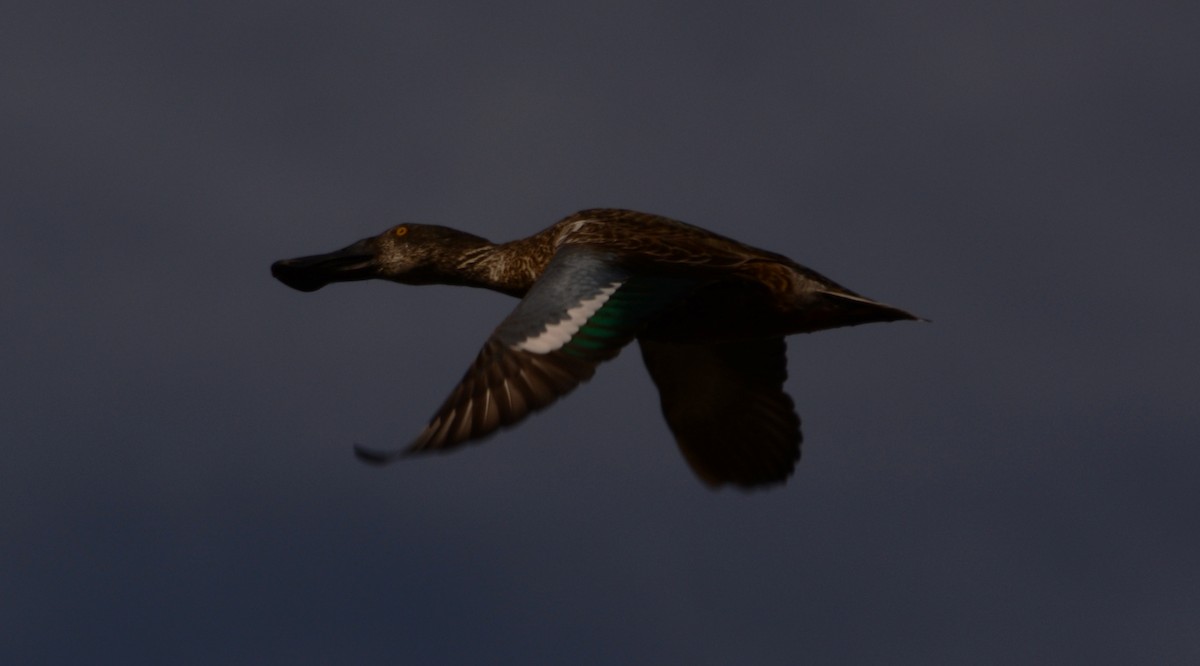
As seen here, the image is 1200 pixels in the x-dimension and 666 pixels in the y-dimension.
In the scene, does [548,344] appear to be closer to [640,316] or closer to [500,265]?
[640,316]

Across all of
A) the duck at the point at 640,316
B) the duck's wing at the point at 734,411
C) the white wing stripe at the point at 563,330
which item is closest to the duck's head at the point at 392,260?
the duck at the point at 640,316

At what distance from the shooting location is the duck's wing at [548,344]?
38.5ft

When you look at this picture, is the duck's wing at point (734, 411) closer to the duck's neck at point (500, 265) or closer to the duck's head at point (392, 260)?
the duck's neck at point (500, 265)

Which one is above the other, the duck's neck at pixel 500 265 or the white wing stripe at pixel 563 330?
the duck's neck at pixel 500 265

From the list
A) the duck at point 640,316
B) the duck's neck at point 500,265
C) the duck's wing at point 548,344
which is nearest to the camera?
the duck's wing at point 548,344

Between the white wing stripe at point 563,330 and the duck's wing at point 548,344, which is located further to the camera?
the white wing stripe at point 563,330

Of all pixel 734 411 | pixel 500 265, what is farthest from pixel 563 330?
pixel 734 411

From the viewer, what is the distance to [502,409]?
1173 centimetres

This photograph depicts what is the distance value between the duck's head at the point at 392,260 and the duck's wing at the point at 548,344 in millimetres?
2836

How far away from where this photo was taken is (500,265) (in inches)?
627

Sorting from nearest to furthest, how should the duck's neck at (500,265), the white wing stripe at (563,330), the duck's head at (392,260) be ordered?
the white wing stripe at (563,330) → the duck's neck at (500,265) → the duck's head at (392,260)

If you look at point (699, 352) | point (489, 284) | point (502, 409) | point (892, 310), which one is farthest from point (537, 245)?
point (502, 409)

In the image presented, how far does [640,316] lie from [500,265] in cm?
323

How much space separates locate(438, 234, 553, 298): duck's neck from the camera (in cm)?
1559
